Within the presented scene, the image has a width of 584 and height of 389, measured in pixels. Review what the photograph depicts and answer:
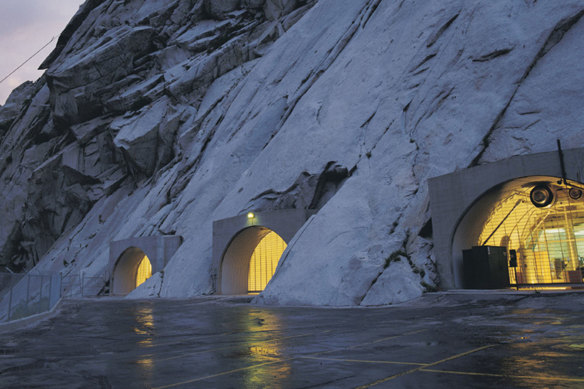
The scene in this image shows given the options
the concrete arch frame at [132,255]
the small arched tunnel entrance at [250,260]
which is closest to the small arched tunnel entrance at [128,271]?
the concrete arch frame at [132,255]

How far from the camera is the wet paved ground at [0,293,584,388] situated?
4254 mm

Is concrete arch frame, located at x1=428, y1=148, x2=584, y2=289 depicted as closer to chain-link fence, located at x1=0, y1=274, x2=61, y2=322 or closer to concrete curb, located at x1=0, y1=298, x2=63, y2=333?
concrete curb, located at x1=0, y1=298, x2=63, y2=333

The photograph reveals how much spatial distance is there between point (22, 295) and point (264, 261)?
18566mm

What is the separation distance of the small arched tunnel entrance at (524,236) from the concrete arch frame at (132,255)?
21.9 metres

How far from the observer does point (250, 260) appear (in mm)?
30375

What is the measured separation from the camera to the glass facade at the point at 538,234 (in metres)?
16.8

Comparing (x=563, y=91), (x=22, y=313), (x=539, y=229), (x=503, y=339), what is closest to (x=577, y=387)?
(x=503, y=339)

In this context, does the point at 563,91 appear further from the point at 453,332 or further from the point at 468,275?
the point at 453,332

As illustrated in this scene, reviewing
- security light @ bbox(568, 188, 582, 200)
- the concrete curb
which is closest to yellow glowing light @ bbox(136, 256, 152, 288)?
the concrete curb

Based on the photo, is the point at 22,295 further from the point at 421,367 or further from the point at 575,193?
the point at 575,193

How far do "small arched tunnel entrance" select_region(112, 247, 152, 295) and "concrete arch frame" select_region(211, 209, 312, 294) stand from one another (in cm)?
1101

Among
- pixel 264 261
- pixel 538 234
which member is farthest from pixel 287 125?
pixel 538 234

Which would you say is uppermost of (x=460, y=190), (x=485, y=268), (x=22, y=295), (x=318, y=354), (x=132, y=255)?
(x=460, y=190)

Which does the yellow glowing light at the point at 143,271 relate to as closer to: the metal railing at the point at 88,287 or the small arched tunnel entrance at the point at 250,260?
the metal railing at the point at 88,287
